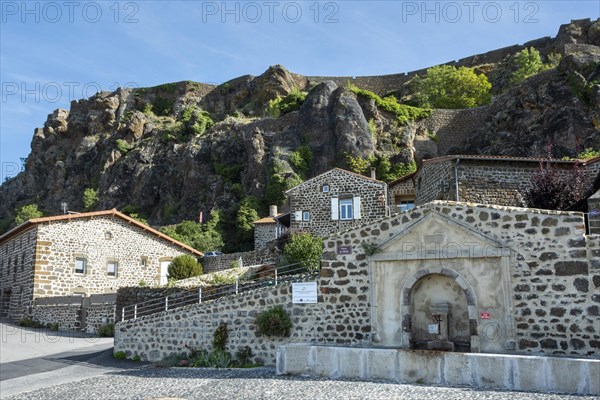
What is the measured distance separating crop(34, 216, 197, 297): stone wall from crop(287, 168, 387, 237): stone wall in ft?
Result: 24.3

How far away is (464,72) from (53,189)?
43.4 meters

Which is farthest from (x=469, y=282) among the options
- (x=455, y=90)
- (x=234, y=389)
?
(x=455, y=90)

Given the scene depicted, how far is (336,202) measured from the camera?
2667cm

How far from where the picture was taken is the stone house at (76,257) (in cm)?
2450

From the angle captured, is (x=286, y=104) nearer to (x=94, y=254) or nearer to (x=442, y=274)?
(x=94, y=254)

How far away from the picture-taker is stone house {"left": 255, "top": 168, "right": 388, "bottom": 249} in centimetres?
2611

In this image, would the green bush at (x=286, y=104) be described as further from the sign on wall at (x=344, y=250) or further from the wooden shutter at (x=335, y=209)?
the sign on wall at (x=344, y=250)

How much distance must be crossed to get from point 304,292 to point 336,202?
13607mm

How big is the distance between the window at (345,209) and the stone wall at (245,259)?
3653mm

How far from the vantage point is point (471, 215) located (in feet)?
38.8

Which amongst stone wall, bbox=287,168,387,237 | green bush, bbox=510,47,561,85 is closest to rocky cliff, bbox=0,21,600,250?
green bush, bbox=510,47,561,85

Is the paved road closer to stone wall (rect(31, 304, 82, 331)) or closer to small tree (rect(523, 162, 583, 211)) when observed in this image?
stone wall (rect(31, 304, 82, 331))

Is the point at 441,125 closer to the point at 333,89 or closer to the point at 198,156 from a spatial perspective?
the point at 333,89

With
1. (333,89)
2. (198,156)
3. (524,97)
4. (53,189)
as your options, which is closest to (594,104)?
(524,97)
